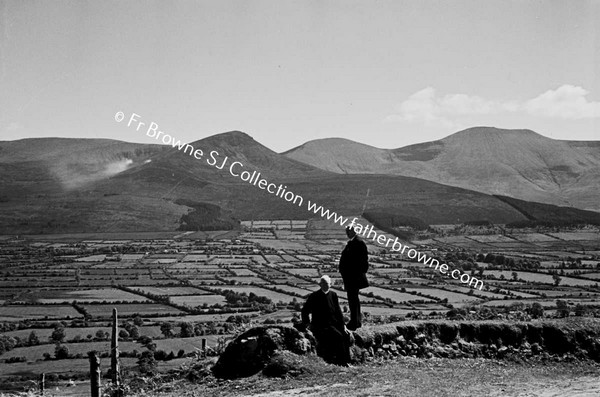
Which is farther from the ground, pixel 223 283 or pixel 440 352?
pixel 440 352

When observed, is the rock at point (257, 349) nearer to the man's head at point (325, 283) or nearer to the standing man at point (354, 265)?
the man's head at point (325, 283)

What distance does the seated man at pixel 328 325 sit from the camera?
50.1 feet

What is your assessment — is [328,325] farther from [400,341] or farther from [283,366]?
[400,341]

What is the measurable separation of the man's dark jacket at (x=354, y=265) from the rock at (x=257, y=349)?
189 centimetres

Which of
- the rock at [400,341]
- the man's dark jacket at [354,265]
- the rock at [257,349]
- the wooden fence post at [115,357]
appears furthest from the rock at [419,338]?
the wooden fence post at [115,357]

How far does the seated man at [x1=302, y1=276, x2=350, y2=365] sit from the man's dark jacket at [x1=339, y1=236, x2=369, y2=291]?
26.1 inches

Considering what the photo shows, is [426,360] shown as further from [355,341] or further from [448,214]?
[448,214]

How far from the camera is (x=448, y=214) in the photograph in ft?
487

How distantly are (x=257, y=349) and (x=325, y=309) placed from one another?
205 cm

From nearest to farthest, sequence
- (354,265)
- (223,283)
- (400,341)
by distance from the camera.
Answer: (354,265) → (400,341) → (223,283)

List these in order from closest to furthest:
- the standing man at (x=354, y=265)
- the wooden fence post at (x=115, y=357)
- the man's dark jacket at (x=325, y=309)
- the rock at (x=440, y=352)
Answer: the wooden fence post at (x=115, y=357) < the man's dark jacket at (x=325, y=309) < the standing man at (x=354, y=265) < the rock at (x=440, y=352)

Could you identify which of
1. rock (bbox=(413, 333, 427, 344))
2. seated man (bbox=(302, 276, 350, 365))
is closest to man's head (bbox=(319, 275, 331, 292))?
seated man (bbox=(302, 276, 350, 365))

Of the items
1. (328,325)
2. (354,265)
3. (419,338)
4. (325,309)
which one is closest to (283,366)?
(328,325)

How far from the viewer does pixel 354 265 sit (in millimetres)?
15953
